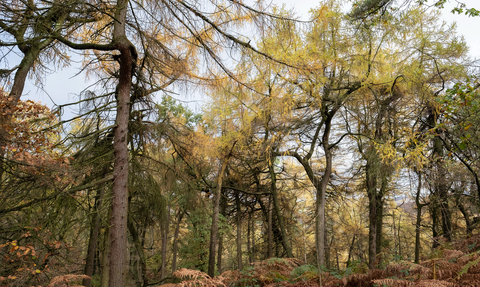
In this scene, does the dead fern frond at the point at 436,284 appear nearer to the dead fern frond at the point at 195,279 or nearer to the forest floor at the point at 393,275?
the forest floor at the point at 393,275

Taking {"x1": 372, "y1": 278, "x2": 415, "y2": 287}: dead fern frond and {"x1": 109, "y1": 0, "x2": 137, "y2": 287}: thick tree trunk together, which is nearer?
{"x1": 372, "y1": 278, "x2": 415, "y2": 287}: dead fern frond

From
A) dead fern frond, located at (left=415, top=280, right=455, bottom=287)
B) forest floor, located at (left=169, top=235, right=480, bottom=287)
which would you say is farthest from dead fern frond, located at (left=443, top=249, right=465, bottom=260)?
dead fern frond, located at (left=415, top=280, right=455, bottom=287)

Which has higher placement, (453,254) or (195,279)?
(453,254)

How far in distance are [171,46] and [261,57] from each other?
1.97 meters

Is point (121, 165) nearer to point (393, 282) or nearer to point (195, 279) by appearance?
point (195, 279)

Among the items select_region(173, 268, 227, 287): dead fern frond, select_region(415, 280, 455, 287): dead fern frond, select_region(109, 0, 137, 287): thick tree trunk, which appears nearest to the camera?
select_region(415, 280, 455, 287): dead fern frond

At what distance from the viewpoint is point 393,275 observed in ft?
11.0

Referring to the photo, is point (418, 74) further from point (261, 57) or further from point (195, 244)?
point (195, 244)

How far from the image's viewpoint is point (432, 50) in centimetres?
877

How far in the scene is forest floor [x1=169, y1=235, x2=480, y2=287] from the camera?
8.70ft

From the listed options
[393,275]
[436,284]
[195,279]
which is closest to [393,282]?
[436,284]

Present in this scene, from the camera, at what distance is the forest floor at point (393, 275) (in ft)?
8.70

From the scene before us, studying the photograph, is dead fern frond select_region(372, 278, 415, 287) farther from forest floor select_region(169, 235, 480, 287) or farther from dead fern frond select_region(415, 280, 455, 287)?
dead fern frond select_region(415, 280, 455, 287)

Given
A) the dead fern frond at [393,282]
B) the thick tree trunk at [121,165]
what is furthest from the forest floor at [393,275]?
the thick tree trunk at [121,165]
